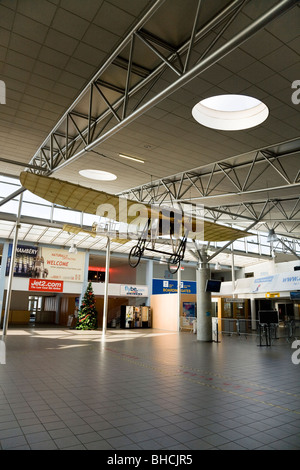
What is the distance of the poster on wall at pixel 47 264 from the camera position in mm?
22859

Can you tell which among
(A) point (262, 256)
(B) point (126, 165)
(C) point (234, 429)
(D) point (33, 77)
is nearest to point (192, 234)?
(B) point (126, 165)

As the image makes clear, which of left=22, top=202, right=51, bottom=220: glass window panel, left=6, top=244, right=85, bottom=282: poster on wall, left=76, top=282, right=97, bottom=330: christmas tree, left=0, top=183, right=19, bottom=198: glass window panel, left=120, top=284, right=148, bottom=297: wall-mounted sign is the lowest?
left=76, top=282, right=97, bottom=330: christmas tree

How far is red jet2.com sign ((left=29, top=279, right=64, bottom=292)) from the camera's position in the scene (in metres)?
22.7

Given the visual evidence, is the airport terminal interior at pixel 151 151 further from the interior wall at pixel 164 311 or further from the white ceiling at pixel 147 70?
the interior wall at pixel 164 311

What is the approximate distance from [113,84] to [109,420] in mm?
7123

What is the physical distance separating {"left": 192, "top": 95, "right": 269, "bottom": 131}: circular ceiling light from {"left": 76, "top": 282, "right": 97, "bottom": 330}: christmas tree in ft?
59.9

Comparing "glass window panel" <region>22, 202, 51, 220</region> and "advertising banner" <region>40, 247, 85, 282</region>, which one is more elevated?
"glass window panel" <region>22, 202, 51, 220</region>

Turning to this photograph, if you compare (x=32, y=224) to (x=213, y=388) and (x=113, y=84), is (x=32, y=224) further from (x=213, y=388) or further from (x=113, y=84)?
(x=213, y=388)

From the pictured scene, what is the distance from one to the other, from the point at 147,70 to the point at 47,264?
755 inches

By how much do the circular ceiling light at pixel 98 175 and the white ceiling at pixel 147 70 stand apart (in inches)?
68.7

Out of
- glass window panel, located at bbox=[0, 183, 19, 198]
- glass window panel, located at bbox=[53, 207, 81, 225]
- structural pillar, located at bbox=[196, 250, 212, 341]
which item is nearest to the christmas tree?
glass window panel, located at bbox=[53, 207, 81, 225]

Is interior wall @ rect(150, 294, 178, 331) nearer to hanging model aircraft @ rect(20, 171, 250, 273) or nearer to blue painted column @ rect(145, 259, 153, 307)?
blue painted column @ rect(145, 259, 153, 307)

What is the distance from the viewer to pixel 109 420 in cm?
488

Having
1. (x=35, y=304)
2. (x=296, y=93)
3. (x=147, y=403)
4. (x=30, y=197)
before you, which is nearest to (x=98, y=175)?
(x=30, y=197)
